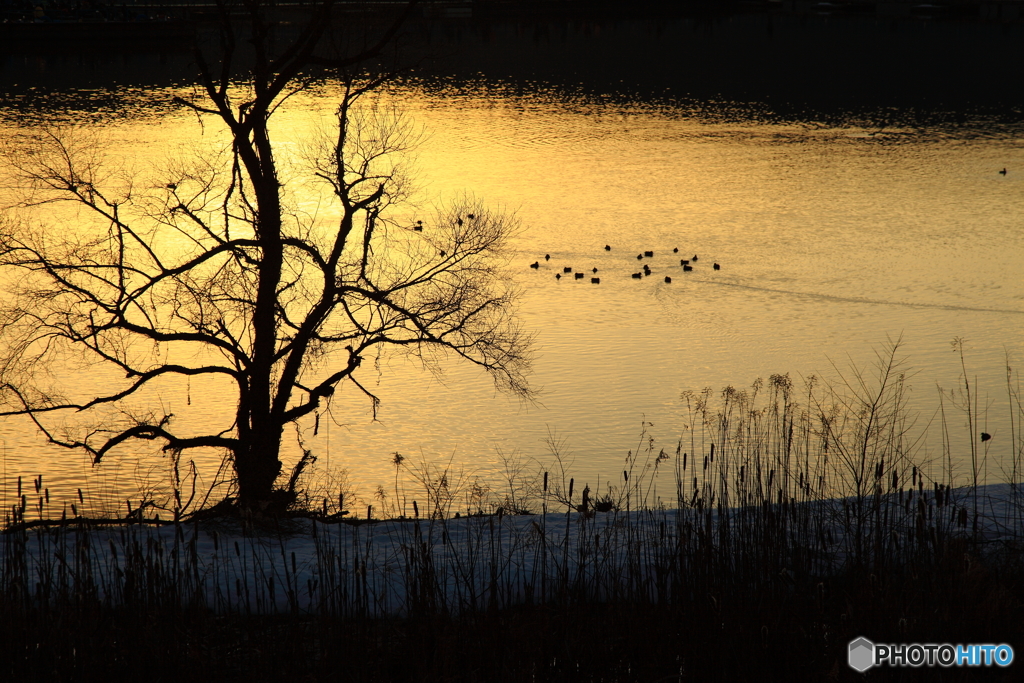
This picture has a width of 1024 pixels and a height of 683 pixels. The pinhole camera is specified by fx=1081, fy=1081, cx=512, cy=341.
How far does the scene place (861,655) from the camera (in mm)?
5879

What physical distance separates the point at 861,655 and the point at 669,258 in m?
16.5

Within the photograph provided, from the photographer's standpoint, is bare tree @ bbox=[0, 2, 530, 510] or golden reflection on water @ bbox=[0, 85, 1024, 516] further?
golden reflection on water @ bbox=[0, 85, 1024, 516]

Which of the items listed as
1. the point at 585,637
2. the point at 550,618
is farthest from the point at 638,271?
the point at 585,637

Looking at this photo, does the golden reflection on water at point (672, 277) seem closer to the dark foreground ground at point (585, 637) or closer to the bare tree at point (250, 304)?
the bare tree at point (250, 304)

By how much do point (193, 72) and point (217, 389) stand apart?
39.8 meters

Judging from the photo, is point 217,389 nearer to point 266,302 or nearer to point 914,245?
point 266,302

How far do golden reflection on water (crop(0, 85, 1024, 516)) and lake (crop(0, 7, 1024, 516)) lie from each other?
0.06 metres

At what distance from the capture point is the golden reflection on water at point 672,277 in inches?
579

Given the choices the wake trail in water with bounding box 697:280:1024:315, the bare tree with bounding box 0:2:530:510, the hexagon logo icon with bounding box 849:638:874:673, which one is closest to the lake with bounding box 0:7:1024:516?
the wake trail in water with bounding box 697:280:1024:315

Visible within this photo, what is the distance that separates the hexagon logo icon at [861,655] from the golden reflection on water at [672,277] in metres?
7.05

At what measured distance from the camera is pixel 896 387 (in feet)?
50.6

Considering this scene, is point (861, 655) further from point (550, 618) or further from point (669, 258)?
point (669, 258)

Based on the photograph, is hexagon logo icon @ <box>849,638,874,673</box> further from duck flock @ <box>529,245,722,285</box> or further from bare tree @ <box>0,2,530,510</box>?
duck flock @ <box>529,245,722,285</box>

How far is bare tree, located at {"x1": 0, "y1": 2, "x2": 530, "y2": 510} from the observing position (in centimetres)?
1273
